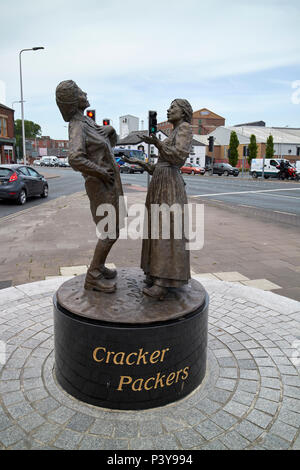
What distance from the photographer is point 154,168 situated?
3229 millimetres

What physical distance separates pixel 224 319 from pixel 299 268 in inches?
114

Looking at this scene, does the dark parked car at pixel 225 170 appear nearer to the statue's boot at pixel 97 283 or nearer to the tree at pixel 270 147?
the tree at pixel 270 147

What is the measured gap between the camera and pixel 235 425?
2588 millimetres

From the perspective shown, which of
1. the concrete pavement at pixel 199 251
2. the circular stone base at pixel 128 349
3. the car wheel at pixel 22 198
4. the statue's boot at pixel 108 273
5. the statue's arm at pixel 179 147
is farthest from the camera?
the car wheel at pixel 22 198

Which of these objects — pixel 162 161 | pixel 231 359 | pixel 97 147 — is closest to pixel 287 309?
pixel 231 359

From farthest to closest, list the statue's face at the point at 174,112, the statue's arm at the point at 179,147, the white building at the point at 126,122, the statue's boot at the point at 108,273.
→ the white building at the point at 126,122 → the statue's boot at the point at 108,273 → the statue's face at the point at 174,112 → the statue's arm at the point at 179,147

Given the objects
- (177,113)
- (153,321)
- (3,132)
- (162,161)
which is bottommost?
(153,321)

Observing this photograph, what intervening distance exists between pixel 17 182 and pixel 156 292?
1288 cm

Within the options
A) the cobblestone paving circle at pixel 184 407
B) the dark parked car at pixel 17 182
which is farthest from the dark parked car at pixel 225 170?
the cobblestone paving circle at pixel 184 407

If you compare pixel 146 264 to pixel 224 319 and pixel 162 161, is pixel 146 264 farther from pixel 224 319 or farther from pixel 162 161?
pixel 224 319

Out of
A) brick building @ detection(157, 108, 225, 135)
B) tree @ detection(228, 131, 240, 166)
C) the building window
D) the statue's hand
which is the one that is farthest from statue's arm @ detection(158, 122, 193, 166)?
brick building @ detection(157, 108, 225, 135)

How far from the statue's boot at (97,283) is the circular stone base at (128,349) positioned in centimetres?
14

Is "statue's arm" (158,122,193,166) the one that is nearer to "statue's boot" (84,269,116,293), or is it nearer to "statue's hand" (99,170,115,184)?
"statue's hand" (99,170,115,184)

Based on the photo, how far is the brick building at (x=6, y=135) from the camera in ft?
129
